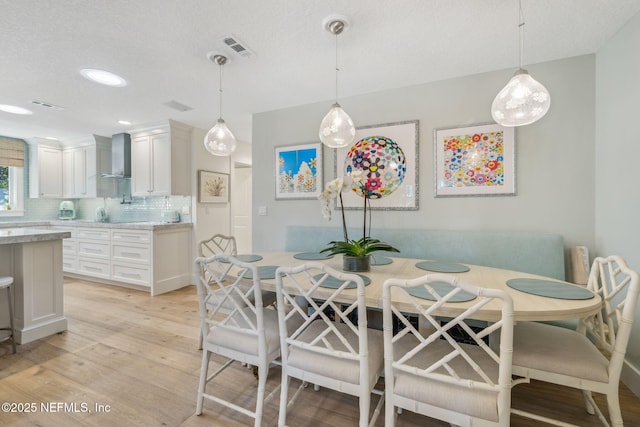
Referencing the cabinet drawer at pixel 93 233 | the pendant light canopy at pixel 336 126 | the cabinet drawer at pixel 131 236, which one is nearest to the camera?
the pendant light canopy at pixel 336 126

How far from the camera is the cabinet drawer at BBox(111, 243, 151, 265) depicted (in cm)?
364

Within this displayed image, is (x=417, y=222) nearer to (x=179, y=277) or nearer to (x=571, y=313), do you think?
(x=571, y=313)

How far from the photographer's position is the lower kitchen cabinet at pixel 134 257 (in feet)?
11.9

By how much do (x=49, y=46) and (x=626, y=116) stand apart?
396cm

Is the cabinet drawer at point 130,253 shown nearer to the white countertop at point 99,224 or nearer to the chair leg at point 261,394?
the white countertop at point 99,224

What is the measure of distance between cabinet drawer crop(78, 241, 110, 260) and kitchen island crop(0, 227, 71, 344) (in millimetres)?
1620

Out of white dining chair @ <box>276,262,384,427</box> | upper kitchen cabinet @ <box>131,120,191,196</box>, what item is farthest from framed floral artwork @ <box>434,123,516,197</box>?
upper kitchen cabinet @ <box>131,120,191,196</box>

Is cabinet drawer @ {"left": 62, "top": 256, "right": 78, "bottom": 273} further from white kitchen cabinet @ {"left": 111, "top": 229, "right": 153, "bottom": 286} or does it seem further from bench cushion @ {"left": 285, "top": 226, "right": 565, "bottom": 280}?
bench cushion @ {"left": 285, "top": 226, "right": 565, "bottom": 280}

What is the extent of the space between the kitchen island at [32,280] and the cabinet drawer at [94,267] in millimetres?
1609

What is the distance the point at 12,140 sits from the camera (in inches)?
181

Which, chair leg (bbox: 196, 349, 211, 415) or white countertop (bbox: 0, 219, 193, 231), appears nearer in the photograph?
chair leg (bbox: 196, 349, 211, 415)

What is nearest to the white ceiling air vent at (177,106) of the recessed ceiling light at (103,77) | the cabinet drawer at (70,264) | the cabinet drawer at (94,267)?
the recessed ceiling light at (103,77)

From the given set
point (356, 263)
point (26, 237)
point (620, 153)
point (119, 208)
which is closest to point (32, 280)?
point (26, 237)

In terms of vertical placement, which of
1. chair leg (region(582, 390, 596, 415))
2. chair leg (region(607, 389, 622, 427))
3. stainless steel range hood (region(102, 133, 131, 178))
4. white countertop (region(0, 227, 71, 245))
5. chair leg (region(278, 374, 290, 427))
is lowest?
chair leg (region(582, 390, 596, 415))
